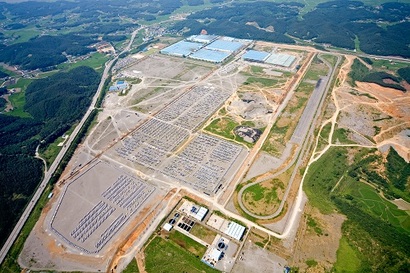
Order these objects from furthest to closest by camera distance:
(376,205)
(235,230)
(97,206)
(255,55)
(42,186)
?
(255,55), (42,186), (97,206), (376,205), (235,230)

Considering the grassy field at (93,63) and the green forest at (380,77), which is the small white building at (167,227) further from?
the grassy field at (93,63)

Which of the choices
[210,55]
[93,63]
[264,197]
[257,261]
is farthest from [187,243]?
[93,63]

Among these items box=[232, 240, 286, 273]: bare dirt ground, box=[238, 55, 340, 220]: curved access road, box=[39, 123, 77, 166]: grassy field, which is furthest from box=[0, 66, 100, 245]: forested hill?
box=[238, 55, 340, 220]: curved access road

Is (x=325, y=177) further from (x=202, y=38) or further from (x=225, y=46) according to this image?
(x=202, y=38)

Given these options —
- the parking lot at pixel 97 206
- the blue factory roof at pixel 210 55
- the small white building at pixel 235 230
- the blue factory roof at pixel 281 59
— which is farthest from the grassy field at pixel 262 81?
the small white building at pixel 235 230

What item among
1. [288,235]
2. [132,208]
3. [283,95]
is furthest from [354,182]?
[132,208]

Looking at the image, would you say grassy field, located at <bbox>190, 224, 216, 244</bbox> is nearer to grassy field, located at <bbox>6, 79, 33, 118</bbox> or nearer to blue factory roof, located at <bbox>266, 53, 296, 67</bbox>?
grassy field, located at <bbox>6, 79, 33, 118</bbox>
